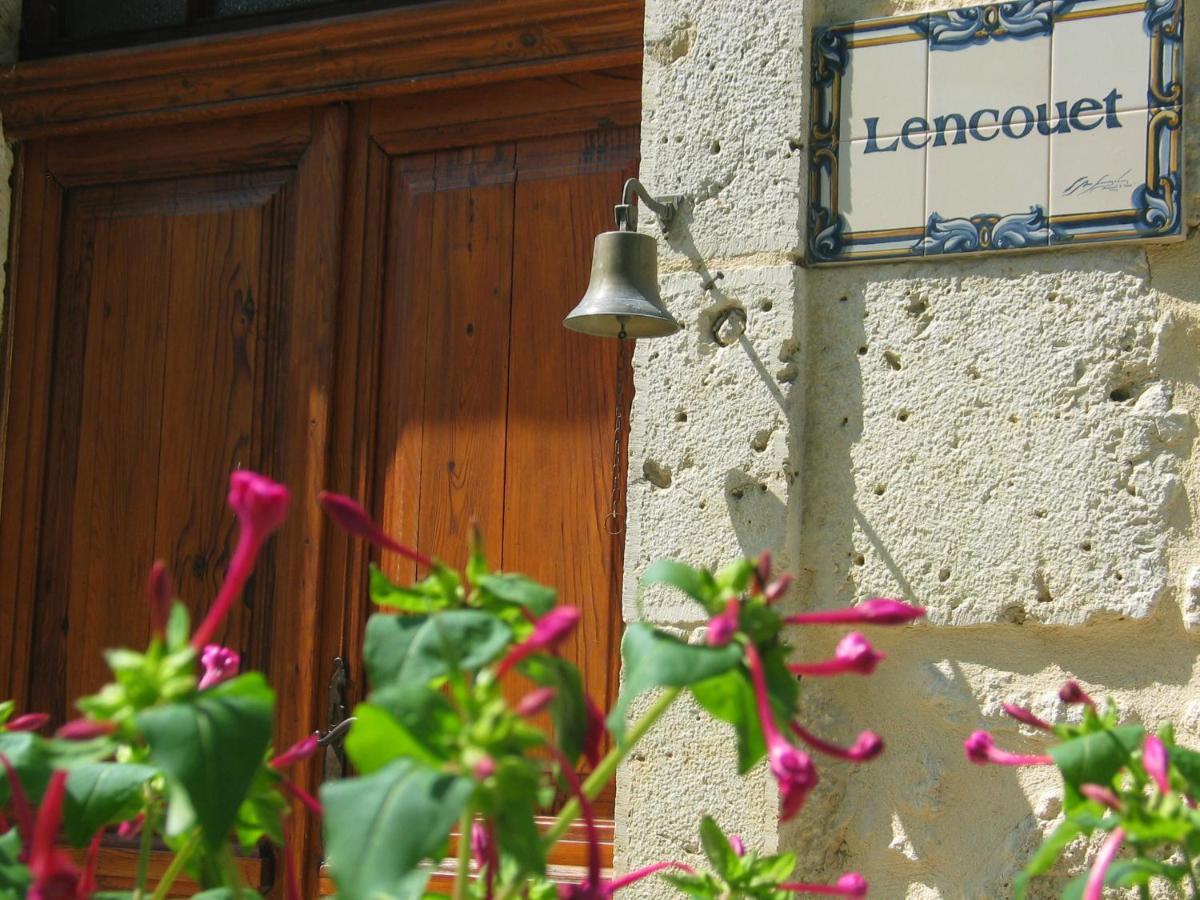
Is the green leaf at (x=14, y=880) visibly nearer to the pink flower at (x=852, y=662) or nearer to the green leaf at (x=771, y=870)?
the pink flower at (x=852, y=662)

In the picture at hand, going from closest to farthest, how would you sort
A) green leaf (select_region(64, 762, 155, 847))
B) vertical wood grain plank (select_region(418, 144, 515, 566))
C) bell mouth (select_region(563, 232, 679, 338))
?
green leaf (select_region(64, 762, 155, 847)), bell mouth (select_region(563, 232, 679, 338)), vertical wood grain plank (select_region(418, 144, 515, 566))

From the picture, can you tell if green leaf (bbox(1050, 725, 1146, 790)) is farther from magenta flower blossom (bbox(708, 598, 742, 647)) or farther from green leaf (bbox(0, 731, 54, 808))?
green leaf (bbox(0, 731, 54, 808))

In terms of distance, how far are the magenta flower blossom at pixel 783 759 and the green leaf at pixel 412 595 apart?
0.19 metres

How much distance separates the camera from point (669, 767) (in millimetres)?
2330

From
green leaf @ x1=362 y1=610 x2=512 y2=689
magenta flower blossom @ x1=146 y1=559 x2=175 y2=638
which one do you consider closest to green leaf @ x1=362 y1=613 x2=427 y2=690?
green leaf @ x1=362 y1=610 x2=512 y2=689

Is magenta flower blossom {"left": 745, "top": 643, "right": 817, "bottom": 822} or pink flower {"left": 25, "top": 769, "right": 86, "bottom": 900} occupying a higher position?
magenta flower blossom {"left": 745, "top": 643, "right": 817, "bottom": 822}

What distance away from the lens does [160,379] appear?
10.7 feet

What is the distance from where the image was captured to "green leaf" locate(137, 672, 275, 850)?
765 millimetres

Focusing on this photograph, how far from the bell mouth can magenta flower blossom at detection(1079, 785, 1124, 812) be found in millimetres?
1380

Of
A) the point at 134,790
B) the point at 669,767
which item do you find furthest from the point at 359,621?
the point at 134,790

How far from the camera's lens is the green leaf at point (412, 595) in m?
0.90

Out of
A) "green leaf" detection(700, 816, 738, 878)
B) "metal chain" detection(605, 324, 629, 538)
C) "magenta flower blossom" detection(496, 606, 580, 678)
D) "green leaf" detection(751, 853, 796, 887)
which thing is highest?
"metal chain" detection(605, 324, 629, 538)

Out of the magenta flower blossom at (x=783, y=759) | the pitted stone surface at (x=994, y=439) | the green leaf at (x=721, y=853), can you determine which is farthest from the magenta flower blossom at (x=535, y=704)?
the pitted stone surface at (x=994, y=439)
